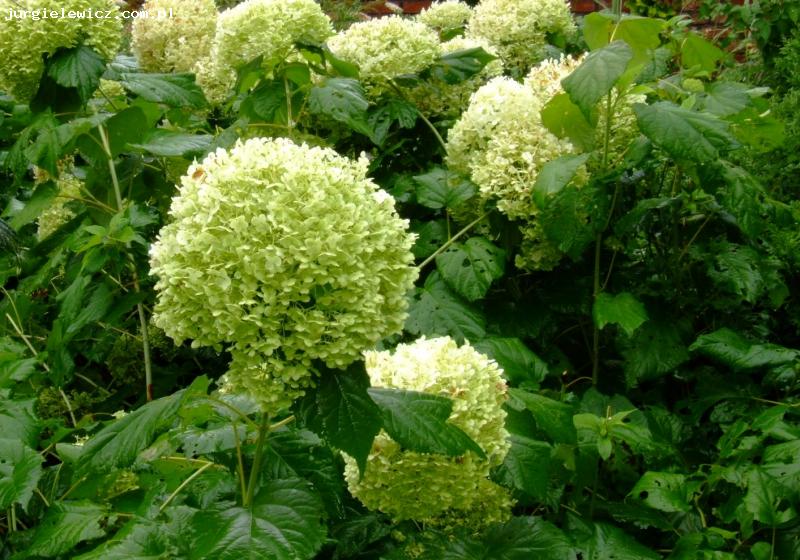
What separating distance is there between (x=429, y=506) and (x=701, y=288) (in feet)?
4.22

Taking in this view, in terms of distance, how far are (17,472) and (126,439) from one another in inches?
21.8

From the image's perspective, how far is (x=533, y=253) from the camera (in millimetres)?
2473

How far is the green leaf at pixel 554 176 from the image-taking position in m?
2.21

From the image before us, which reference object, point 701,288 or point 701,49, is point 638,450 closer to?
point 701,288

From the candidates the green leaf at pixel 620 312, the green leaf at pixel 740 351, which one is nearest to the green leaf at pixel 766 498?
the green leaf at pixel 740 351

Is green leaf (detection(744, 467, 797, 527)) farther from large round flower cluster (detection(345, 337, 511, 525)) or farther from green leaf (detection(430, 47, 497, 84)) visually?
green leaf (detection(430, 47, 497, 84))

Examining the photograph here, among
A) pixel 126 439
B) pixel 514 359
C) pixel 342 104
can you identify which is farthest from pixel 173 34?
pixel 126 439

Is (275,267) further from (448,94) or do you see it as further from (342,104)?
(448,94)

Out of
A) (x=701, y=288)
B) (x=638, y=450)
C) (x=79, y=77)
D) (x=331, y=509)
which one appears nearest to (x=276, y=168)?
(x=331, y=509)

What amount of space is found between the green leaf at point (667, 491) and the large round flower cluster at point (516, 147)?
2.63 ft

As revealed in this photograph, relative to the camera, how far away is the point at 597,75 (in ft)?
6.59

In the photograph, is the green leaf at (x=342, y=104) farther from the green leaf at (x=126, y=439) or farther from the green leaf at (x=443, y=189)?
the green leaf at (x=126, y=439)

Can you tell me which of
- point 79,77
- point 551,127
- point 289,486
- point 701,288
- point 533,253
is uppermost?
point 79,77

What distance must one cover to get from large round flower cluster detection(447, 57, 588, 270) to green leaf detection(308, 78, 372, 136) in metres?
0.30
